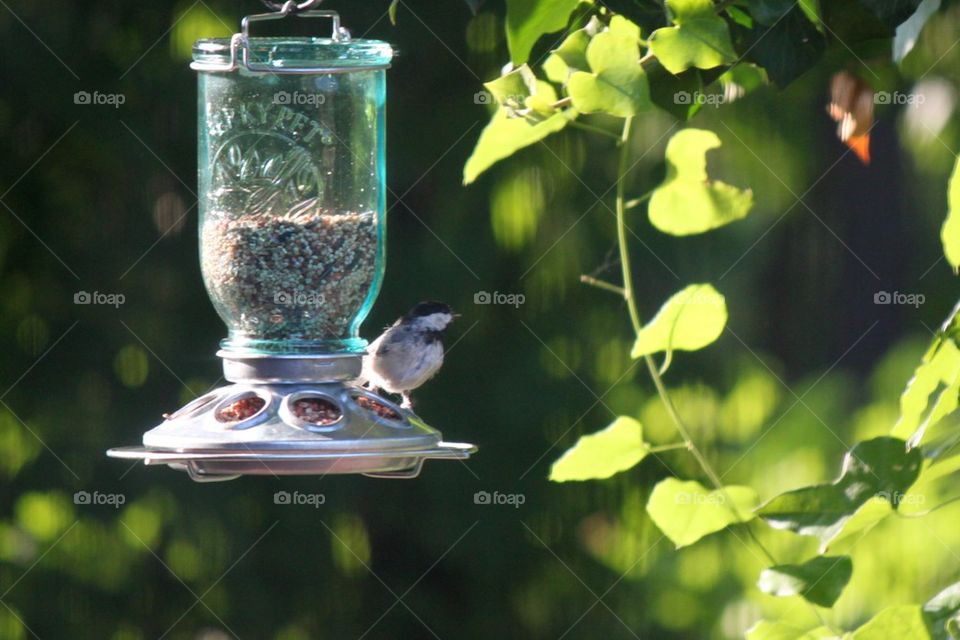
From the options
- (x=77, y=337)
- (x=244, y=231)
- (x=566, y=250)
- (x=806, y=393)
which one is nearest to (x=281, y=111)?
(x=244, y=231)

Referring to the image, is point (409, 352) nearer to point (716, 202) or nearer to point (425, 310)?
point (425, 310)

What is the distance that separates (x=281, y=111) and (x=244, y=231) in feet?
0.69

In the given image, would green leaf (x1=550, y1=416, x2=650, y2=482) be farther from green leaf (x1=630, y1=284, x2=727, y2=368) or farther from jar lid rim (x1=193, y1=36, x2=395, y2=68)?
jar lid rim (x1=193, y1=36, x2=395, y2=68)

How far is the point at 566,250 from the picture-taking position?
3.51 meters

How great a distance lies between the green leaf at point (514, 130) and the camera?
4.76 ft

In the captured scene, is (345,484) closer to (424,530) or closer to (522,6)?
(424,530)

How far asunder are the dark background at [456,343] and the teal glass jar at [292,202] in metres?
1.13

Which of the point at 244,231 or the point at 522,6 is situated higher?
the point at 522,6

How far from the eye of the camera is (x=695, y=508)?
53.9 inches

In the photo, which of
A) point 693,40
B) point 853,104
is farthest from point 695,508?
point 853,104

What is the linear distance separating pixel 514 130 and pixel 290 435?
556 mm

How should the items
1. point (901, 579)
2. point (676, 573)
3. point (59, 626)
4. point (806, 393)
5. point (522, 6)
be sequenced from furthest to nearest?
point (59, 626) < point (676, 573) < point (806, 393) < point (901, 579) < point (522, 6)

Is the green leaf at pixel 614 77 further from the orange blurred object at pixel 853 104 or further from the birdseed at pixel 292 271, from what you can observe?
the birdseed at pixel 292 271

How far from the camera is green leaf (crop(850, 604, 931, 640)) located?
1099mm
